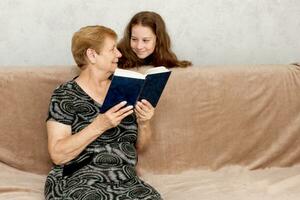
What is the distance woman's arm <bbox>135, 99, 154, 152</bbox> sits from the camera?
1.64m

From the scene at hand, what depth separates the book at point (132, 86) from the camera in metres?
1.48

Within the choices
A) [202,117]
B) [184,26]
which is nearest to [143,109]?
[202,117]

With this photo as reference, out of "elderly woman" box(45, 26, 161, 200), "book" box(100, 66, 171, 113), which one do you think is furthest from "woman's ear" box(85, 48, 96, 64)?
"book" box(100, 66, 171, 113)

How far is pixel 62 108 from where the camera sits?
1.66 meters

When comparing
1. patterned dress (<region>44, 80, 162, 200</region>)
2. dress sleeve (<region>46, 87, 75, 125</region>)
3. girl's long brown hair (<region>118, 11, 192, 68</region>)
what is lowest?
patterned dress (<region>44, 80, 162, 200</region>)

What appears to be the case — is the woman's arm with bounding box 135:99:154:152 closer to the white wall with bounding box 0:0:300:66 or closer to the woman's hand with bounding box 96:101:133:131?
the woman's hand with bounding box 96:101:133:131

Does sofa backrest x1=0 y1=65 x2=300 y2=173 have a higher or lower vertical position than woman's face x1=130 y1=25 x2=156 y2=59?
lower

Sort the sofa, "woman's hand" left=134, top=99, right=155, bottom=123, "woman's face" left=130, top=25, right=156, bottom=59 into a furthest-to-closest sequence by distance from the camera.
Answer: "woman's face" left=130, top=25, right=156, bottom=59
the sofa
"woman's hand" left=134, top=99, right=155, bottom=123

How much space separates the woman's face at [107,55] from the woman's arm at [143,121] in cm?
21

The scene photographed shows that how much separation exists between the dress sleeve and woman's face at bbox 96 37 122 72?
16cm

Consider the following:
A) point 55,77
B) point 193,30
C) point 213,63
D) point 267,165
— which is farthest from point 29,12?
point 267,165

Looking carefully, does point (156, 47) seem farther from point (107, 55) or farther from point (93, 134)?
point (93, 134)

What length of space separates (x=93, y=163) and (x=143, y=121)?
0.81 ft

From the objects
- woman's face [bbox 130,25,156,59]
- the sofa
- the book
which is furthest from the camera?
woman's face [bbox 130,25,156,59]
